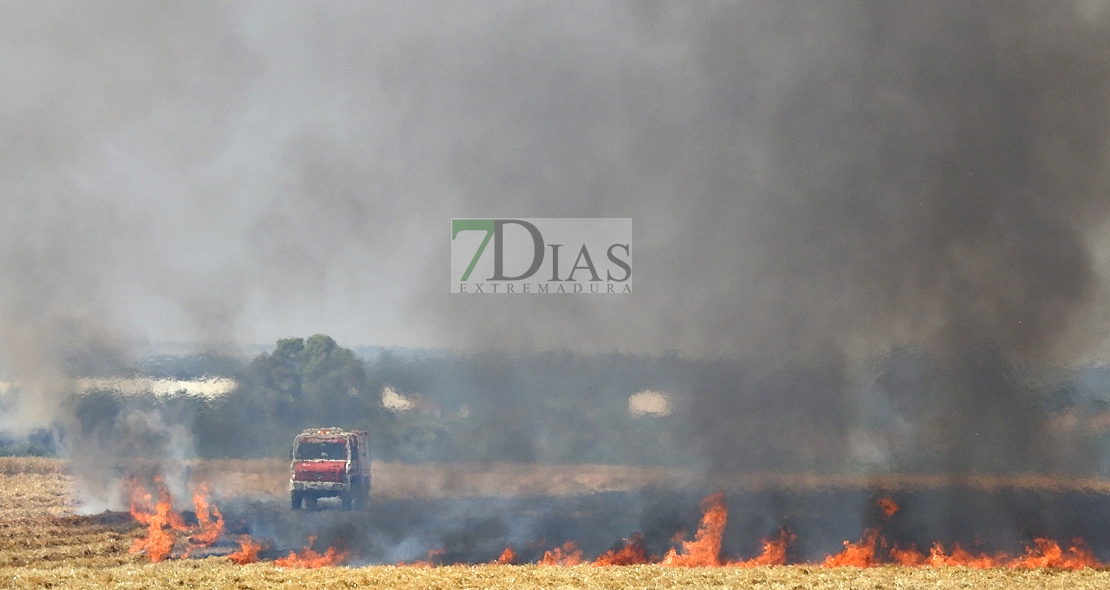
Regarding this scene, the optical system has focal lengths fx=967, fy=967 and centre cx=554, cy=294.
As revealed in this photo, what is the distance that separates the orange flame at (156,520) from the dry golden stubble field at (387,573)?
42 centimetres

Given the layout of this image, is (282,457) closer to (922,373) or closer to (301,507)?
(301,507)

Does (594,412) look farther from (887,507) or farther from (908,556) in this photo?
(908,556)

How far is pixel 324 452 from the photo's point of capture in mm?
33094

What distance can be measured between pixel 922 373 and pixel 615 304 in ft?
36.4

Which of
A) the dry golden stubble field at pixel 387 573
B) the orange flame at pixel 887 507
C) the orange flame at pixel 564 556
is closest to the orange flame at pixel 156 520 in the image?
the dry golden stubble field at pixel 387 573

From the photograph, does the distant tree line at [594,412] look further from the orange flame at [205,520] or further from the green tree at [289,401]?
the orange flame at [205,520]

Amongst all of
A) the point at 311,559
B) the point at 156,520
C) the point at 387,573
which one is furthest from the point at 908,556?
the point at 156,520

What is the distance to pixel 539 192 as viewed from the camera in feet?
125

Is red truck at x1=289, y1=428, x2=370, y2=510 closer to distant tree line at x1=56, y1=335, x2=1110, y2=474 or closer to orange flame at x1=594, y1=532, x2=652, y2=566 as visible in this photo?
distant tree line at x1=56, y1=335, x2=1110, y2=474

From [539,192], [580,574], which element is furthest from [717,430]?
[539,192]

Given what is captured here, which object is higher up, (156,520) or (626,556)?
(156,520)

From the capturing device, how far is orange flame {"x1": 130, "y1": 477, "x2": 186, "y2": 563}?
29.0m

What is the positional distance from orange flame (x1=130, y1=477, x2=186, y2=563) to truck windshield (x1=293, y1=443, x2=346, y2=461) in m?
4.35

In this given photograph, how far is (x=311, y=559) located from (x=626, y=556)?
9217 mm
